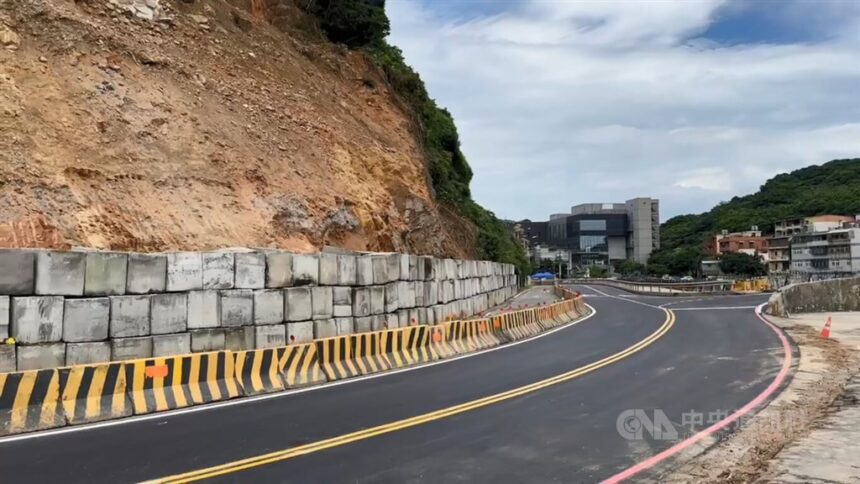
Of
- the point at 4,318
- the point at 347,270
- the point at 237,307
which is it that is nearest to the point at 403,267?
the point at 347,270

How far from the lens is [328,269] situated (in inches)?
680

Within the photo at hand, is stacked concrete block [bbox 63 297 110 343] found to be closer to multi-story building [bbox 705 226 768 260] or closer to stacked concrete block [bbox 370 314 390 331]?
stacked concrete block [bbox 370 314 390 331]

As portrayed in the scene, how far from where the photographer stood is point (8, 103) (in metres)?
16.3

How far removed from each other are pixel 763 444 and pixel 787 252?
119 m

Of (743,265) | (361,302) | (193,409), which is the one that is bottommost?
(193,409)

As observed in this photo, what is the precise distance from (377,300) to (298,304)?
11.4ft

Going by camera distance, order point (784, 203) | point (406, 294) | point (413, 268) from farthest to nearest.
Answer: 1. point (784, 203)
2. point (413, 268)
3. point (406, 294)

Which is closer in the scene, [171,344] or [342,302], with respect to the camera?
[171,344]

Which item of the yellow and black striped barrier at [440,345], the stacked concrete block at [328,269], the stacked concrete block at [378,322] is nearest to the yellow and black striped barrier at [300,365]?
the stacked concrete block at [328,269]

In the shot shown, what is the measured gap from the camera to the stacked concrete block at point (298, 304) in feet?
52.1

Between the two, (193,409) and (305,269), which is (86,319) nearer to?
(193,409)

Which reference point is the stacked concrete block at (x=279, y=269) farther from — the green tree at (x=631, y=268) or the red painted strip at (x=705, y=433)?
the green tree at (x=631, y=268)

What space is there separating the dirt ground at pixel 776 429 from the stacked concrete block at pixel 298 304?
10329 millimetres

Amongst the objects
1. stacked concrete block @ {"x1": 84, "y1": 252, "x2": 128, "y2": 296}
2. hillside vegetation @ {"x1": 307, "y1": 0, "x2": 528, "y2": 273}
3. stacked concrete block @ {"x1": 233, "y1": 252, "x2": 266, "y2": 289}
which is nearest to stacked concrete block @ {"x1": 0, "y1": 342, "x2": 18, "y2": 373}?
stacked concrete block @ {"x1": 84, "y1": 252, "x2": 128, "y2": 296}
